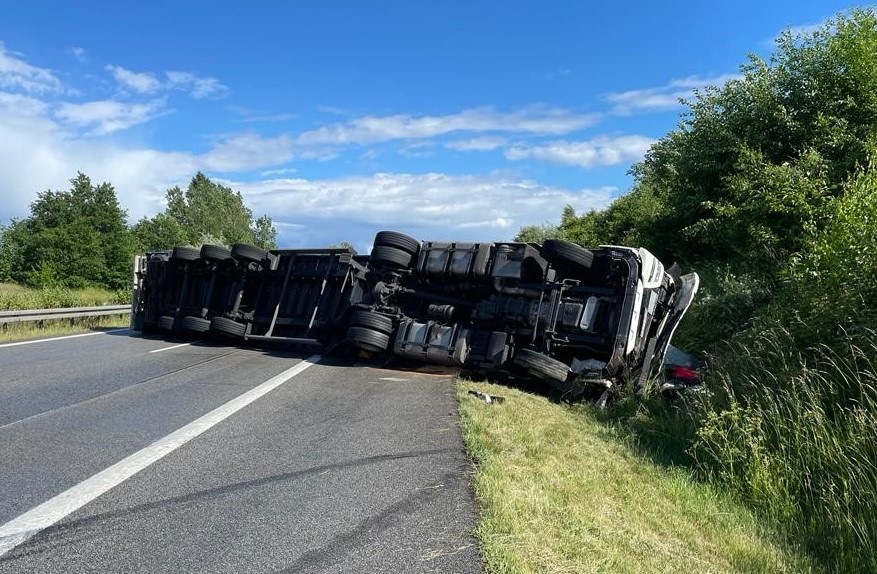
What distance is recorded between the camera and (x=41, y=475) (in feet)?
14.4

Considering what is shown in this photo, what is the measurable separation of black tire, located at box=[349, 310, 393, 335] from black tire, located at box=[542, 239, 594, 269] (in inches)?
102

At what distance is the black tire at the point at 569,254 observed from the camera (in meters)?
9.05

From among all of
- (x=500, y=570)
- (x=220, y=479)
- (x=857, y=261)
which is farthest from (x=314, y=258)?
(x=500, y=570)

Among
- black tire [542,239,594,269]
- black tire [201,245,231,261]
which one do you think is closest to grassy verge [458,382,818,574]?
black tire [542,239,594,269]

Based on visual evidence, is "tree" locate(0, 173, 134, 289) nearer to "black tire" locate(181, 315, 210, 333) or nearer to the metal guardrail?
the metal guardrail

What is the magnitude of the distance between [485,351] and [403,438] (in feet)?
11.5

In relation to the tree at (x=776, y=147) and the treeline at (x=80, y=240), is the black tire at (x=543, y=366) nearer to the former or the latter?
the tree at (x=776, y=147)

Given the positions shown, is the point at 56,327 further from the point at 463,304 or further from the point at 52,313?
the point at 463,304

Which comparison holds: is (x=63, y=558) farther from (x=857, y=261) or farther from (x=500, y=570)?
(x=857, y=261)

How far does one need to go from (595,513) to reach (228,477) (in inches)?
97.0

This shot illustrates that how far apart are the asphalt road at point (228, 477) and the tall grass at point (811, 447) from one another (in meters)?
2.41

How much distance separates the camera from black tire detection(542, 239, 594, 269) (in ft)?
29.7

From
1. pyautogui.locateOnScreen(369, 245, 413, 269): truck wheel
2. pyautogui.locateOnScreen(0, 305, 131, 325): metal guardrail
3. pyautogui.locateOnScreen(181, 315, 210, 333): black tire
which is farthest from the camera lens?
pyautogui.locateOnScreen(0, 305, 131, 325): metal guardrail

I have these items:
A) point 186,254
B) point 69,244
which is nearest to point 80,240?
point 69,244
